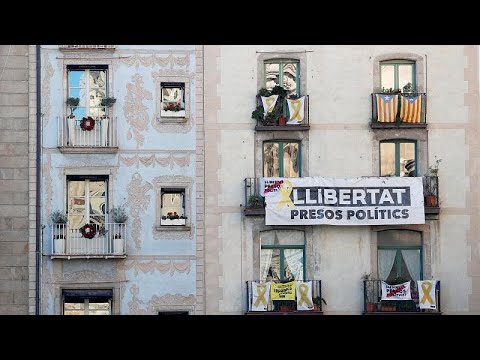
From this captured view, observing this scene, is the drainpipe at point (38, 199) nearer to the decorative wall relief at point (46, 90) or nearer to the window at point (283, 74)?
the decorative wall relief at point (46, 90)

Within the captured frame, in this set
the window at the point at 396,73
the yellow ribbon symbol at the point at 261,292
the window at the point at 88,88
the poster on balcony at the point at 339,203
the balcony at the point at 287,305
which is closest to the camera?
the balcony at the point at 287,305

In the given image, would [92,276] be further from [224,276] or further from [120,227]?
[224,276]

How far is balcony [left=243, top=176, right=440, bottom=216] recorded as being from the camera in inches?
945

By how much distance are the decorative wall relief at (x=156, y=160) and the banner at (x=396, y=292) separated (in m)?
6.46

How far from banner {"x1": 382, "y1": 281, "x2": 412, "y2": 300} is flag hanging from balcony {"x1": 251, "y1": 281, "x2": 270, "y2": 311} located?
3.19 m

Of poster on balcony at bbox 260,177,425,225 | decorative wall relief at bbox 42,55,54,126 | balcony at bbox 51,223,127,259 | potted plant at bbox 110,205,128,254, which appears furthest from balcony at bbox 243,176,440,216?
decorative wall relief at bbox 42,55,54,126

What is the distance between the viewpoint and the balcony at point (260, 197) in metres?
24.0

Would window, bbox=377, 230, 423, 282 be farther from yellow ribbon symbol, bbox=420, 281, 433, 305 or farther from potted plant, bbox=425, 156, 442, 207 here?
potted plant, bbox=425, 156, 442, 207

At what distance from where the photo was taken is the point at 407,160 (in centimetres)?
2470

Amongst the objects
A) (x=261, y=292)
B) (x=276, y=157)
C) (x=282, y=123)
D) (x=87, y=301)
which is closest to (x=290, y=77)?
(x=282, y=123)

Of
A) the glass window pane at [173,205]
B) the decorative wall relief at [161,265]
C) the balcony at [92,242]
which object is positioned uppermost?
the glass window pane at [173,205]

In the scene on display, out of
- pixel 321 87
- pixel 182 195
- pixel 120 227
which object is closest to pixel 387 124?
pixel 321 87

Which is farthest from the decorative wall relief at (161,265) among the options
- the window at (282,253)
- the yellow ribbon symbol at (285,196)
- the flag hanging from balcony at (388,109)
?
the flag hanging from balcony at (388,109)

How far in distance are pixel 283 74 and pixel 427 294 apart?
7.31 m
